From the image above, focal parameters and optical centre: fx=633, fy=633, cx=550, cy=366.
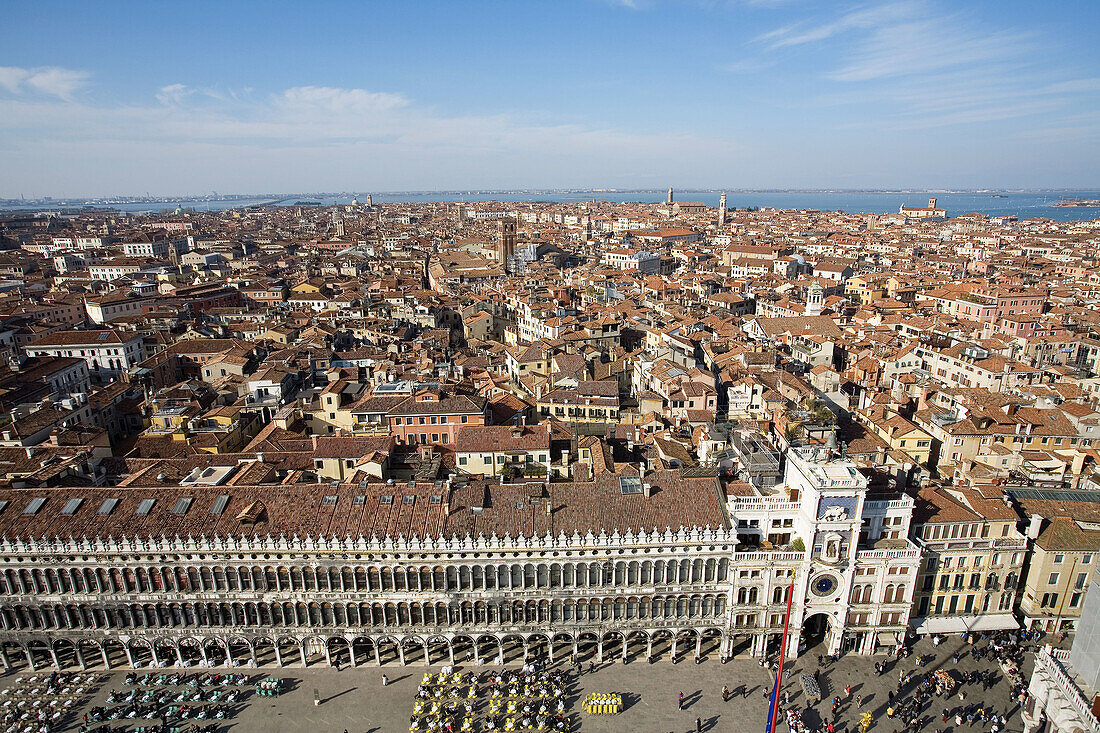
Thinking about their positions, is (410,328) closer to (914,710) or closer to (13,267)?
(914,710)

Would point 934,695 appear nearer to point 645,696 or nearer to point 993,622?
point 993,622

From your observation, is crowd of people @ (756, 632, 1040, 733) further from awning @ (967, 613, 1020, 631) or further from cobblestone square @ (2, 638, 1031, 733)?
awning @ (967, 613, 1020, 631)

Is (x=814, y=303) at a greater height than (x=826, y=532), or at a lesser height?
lesser

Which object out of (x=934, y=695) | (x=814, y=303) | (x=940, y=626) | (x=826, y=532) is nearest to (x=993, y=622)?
(x=940, y=626)

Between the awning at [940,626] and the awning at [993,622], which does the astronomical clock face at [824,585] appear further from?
the awning at [993,622]

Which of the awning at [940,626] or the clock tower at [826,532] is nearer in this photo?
the clock tower at [826,532]

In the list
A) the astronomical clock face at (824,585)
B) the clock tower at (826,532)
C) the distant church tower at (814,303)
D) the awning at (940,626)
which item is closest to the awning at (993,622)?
the awning at (940,626)
